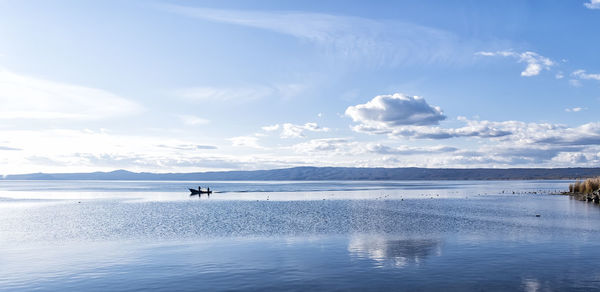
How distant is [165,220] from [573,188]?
85558 mm

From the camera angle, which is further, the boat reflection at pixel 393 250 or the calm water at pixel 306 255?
the boat reflection at pixel 393 250

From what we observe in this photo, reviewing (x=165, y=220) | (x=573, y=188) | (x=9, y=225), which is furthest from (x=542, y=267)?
(x=573, y=188)

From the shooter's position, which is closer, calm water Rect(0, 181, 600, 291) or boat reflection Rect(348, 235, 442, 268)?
calm water Rect(0, 181, 600, 291)

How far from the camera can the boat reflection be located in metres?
26.0

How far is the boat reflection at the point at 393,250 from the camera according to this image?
1024 inches

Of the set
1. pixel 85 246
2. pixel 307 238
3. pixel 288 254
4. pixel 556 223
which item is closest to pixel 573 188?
pixel 556 223

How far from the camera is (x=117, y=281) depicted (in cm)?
2242

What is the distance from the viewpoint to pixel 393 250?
29516 millimetres

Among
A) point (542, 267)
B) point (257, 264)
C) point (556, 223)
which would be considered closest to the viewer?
point (542, 267)

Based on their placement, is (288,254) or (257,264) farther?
(288,254)

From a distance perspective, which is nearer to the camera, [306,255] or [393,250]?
[306,255]

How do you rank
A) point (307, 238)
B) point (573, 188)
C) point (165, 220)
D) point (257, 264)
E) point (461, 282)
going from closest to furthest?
point (461, 282)
point (257, 264)
point (307, 238)
point (165, 220)
point (573, 188)

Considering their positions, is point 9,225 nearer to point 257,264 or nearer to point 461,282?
point 257,264

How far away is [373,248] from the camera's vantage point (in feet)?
99.9
